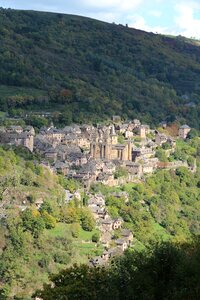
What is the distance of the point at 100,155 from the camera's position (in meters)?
60.0

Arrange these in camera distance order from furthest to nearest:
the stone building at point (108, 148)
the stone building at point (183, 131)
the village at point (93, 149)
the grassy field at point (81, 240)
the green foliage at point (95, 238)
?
the stone building at point (183, 131)
the stone building at point (108, 148)
the village at point (93, 149)
the green foliage at point (95, 238)
the grassy field at point (81, 240)

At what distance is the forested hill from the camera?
260 feet

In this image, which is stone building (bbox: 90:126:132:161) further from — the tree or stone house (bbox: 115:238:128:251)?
the tree

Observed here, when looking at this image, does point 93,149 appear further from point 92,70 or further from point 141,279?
point 92,70

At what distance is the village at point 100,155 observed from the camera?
154ft

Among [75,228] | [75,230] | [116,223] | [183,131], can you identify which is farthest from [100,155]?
[183,131]

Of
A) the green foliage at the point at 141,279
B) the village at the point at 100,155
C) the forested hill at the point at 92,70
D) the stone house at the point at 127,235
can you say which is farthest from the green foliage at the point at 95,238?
the forested hill at the point at 92,70

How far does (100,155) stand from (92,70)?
4350 centimetres

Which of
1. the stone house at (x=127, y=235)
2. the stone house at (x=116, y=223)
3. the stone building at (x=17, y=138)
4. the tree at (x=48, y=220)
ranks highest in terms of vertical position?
the stone building at (x=17, y=138)

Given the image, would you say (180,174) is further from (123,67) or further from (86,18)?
(86,18)

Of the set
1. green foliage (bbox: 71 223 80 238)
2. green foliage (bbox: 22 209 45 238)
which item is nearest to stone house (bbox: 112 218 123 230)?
green foliage (bbox: 71 223 80 238)

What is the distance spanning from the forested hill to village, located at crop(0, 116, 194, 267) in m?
6.03

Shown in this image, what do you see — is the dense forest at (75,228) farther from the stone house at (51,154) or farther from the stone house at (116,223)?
the stone house at (51,154)

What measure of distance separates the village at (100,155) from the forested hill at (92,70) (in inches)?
237
